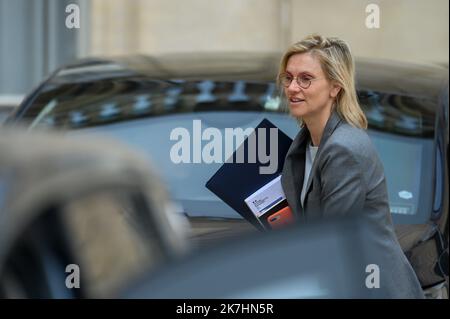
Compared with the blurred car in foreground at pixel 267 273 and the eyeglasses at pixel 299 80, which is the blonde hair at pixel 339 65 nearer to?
the eyeglasses at pixel 299 80

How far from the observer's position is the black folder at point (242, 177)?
3.87m

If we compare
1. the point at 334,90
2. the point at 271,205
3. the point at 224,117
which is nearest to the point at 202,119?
the point at 224,117

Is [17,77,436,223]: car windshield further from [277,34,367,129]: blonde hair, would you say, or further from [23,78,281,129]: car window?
[277,34,367,129]: blonde hair

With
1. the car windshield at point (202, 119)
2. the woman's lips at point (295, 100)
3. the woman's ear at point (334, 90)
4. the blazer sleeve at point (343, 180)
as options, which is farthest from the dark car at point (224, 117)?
the blazer sleeve at point (343, 180)

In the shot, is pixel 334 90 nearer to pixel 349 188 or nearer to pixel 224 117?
pixel 349 188

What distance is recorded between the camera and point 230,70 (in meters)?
4.14

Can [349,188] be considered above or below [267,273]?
above

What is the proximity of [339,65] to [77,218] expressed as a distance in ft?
3.45
